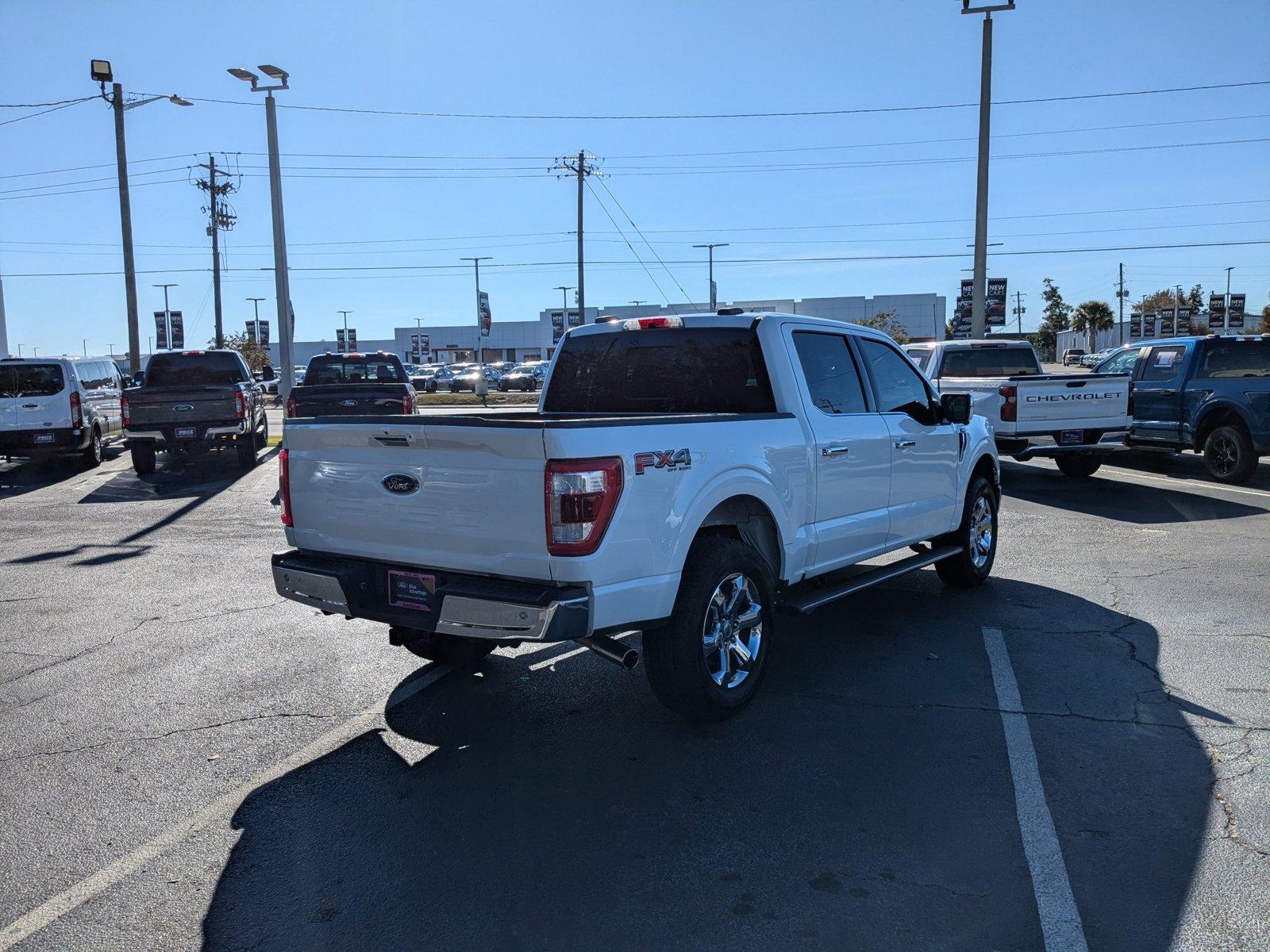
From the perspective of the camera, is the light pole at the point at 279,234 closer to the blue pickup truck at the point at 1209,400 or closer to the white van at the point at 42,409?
the white van at the point at 42,409

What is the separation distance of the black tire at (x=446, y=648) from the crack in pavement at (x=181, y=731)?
26.3 inches

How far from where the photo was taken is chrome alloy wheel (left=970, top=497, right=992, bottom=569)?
25.7 ft

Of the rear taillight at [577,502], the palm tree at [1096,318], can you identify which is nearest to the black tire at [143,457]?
the rear taillight at [577,502]

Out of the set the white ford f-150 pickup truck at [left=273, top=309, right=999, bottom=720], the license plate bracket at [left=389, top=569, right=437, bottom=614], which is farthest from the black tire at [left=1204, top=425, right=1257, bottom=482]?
the license plate bracket at [left=389, top=569, right=437, bottom=614]

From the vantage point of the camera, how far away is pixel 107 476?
16906mm

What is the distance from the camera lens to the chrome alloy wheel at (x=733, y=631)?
4.87 meters

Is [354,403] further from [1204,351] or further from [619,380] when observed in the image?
[1204,351]

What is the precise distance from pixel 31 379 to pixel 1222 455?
60.6 feet

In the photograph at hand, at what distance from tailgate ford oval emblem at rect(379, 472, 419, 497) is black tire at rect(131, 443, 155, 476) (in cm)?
1328

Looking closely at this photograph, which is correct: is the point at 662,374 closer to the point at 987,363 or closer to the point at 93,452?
the point at 987,363

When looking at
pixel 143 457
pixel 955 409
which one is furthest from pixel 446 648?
pixel 143 457

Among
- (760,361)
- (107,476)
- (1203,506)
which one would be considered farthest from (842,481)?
(107,476)

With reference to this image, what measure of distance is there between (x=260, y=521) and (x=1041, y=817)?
32.4 feet

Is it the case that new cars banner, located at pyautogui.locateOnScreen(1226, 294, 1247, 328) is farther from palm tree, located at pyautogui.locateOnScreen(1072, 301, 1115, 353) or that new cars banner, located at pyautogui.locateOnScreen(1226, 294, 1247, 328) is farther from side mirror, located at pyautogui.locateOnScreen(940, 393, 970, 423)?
side mirror, located at pyautogui.locateOnScreen(940, 393, 970, 423)
